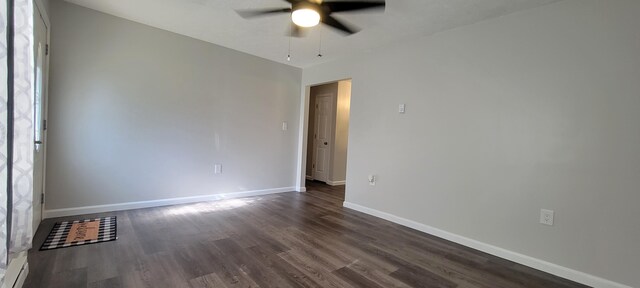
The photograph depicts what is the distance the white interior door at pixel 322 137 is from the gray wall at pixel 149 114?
1.48m

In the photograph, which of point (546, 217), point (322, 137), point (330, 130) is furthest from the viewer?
point (322, 137)

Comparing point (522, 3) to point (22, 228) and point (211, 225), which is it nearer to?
point (211, 225)

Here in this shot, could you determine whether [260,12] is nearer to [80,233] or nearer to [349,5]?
[349,5]

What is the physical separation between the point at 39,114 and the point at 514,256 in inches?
176

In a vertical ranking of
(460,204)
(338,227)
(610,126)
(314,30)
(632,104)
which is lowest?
(338,227)

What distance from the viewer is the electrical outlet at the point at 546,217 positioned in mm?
2271

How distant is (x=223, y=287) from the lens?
181 cm

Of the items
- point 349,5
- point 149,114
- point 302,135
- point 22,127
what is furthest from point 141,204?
point 349,5

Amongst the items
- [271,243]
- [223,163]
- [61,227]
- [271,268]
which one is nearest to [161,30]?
[223,163]

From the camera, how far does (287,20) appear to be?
292cm

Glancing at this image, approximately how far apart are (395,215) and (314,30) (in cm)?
242

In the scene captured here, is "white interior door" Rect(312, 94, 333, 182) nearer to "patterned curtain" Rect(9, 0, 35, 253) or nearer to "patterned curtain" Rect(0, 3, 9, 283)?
"patterned curtain" Rect(9, 0, 35, 253)

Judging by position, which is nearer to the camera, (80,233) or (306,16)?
(306,16)

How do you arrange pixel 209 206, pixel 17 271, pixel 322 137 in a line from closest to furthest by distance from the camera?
pixel 17 271, pixel 209 206, pixel 322 137
